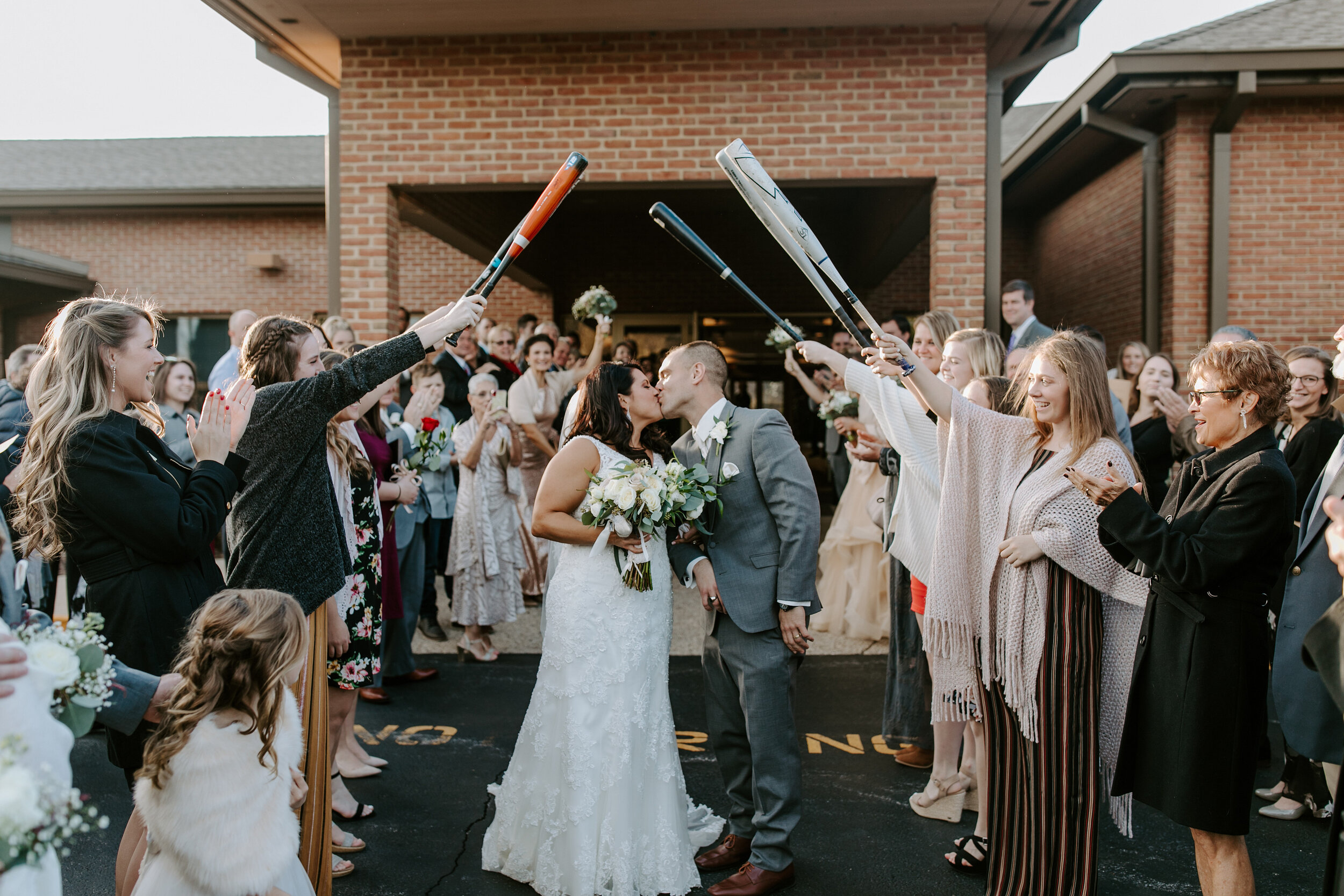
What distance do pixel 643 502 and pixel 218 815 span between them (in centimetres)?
166

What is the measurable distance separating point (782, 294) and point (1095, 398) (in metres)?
11.9

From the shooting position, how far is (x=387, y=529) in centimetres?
555

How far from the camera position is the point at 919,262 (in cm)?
1528

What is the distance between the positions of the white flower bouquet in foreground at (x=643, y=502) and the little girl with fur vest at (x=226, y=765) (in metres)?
1.21

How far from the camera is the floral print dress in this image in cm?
400

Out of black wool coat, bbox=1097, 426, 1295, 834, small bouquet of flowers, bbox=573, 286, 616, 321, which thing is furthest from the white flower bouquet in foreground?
small bouquet of flowers, bbox=573, 286, 616, 321

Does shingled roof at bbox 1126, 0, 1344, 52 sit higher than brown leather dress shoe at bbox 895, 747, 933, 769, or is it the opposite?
shingled roof at bbox 1126, 0, 1344, 52

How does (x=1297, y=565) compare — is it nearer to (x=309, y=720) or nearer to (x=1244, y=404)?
(x=1244, y=404)

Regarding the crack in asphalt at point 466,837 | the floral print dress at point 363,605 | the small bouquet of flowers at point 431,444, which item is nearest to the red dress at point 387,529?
the small bouquet of flowers at point 431,444

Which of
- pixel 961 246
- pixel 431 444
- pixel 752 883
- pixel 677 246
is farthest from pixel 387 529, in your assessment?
pixel 677 246

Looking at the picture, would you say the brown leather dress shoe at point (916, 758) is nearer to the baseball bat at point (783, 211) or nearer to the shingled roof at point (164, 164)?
the baseball bat at point (783, 211)

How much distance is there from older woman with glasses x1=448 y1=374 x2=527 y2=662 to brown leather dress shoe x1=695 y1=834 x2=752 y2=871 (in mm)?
3308

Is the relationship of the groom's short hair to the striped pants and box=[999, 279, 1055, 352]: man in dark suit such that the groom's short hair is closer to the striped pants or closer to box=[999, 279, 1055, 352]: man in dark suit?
the striped pants

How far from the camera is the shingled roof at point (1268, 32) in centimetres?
898
